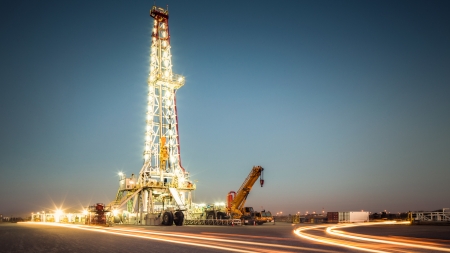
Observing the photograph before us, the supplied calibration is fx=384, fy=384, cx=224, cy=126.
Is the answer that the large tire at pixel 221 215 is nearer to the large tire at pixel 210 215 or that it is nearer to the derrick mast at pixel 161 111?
the large tire at pixel 210 215

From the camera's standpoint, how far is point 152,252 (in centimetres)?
1246

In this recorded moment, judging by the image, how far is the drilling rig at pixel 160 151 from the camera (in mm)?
54438

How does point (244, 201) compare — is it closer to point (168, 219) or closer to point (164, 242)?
point (168, 219)

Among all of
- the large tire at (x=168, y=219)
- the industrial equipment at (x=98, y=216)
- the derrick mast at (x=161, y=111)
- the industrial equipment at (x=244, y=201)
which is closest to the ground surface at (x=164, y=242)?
the industrial equipment at (x=98, y=216)

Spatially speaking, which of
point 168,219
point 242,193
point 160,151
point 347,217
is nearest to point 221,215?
point 242,193

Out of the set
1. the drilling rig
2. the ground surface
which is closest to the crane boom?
the drilling rig

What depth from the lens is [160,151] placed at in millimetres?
57844

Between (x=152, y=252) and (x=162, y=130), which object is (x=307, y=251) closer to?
(x=152, y=252)

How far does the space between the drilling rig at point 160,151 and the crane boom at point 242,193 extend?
22.0 feet

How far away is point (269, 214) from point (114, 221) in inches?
840

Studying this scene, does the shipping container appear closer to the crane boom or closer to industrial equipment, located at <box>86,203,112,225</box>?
the crane boom

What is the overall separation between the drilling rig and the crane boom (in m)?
6.71

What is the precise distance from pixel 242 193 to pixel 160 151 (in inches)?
578

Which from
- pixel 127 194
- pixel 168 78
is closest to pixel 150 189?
pixel 127 194
